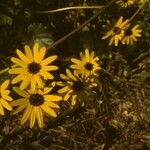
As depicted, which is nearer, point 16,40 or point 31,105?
point 31,105

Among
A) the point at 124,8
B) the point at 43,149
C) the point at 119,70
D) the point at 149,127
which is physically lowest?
the point at 43,149

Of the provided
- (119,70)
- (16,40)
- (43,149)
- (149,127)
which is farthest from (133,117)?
(16,40)

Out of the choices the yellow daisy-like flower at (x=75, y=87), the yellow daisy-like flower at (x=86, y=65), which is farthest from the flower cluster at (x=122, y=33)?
the yellow daisy-like flower at (x=75, y=87)

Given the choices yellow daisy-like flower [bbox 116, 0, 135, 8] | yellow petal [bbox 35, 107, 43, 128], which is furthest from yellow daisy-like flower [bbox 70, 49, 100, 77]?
yellow daisy-like flower [bbox 116, 0, 135, 8]

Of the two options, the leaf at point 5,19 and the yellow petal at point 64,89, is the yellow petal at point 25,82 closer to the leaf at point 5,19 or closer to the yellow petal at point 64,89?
the yellow petal at point 64,89

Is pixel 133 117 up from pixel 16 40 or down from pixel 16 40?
down

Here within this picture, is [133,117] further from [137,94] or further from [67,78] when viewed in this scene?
[67,78]

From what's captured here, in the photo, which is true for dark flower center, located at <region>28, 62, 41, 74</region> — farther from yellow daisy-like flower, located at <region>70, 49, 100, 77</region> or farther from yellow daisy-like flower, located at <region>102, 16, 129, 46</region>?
yellow daisy-like flower, located at <region>102, 16, 129, 46</region>

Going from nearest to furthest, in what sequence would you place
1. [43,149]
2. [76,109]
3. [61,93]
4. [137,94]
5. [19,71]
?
[19,71] < [61,93] < [43,149] < [76,109] < [137,94]
